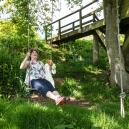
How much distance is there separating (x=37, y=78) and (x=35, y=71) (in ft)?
0.60

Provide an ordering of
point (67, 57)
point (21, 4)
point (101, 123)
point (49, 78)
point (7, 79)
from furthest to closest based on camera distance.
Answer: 1. point (67, 57)
2. point (21, 4)
3. point (7, 79)
4. point (49, 78)
5. point (101, 123)

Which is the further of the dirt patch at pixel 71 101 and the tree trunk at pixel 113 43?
the tree trunk at pixel 113 43

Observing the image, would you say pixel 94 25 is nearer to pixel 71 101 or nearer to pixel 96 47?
pixel 96 47

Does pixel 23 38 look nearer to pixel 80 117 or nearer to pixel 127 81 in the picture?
pixel 127 81

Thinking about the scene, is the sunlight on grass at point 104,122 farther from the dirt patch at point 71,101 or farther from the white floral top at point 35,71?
the dirt patch at point 71,101

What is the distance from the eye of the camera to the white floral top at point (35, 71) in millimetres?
4827

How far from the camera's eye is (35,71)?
4.99 meters

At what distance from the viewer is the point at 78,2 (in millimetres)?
8664

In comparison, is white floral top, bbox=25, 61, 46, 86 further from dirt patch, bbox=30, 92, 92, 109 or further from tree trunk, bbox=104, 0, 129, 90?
tree trunk, bbox=104, 0, 129, 90

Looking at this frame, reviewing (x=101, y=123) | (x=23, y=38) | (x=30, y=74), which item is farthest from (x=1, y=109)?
(x=23, y=38)

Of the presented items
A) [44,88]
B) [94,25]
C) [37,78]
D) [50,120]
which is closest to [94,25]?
[94,25]

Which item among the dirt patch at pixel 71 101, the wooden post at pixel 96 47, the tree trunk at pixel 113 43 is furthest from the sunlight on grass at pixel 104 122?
the wooden post at pixel 96 47

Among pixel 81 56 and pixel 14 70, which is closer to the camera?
pixel 14 70

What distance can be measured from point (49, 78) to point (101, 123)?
1638 mm
